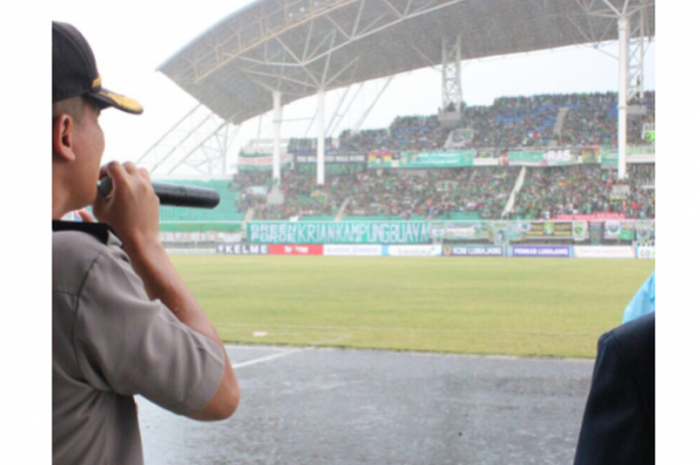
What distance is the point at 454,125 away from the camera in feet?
116

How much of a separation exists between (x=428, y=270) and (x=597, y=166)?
1750 centimetres

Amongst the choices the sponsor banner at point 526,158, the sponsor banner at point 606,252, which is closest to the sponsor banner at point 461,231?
the sponsor banner at point 606,252

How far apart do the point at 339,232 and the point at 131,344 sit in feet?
90.5

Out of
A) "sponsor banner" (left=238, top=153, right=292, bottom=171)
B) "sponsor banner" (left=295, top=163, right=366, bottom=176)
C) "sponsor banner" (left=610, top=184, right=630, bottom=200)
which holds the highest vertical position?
"sponsor banner" (left=238, top=153, right=292, bottom=171)

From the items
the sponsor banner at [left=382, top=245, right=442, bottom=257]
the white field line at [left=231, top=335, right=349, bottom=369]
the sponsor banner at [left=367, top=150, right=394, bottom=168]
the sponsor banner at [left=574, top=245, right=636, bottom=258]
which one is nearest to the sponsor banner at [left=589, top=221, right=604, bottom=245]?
the sponsor banner at [left=574, top=245, right=636, bottom=258]

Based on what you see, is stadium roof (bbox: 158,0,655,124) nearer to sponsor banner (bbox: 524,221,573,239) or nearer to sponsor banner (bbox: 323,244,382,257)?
sponsor banner (bbox: 524,221,573,239)

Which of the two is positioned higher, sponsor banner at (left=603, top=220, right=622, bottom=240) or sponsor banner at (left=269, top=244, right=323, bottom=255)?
sponsor banner at (left=603, top=220, right=622, bottom=240)

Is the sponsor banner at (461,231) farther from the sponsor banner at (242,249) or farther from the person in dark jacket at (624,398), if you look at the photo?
the person in dark jacket at (624,398)

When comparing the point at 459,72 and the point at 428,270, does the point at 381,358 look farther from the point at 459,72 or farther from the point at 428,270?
the point at 459,72

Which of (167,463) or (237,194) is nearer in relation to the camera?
(167,463)

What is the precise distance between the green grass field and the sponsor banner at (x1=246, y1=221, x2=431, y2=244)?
975cm

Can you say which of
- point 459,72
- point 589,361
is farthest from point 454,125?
point 589,361

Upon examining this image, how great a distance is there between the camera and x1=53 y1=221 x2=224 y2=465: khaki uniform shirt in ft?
2.62
